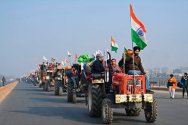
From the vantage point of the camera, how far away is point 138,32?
47.8ft

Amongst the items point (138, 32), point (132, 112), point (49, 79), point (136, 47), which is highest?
point (138, 32)

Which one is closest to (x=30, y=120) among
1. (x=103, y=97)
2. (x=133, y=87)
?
(x=103, y=97)

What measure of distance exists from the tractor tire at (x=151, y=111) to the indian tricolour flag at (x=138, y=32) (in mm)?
1807

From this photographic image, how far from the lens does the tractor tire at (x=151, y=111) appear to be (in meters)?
13.8

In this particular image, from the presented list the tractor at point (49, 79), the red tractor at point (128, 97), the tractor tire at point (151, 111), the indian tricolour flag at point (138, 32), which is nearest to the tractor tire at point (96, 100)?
the red tractor at point (128, 97)

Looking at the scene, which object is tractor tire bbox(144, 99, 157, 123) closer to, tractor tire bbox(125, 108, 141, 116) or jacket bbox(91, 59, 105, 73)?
tractor tire bbox(125, 108, 141, 116)

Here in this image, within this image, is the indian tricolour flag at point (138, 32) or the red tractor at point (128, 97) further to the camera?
the indian tricolour flag at point (138, 32)

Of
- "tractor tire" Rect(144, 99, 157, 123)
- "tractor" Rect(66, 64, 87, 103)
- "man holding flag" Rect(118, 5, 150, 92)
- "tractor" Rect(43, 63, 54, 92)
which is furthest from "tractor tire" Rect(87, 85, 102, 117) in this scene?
"tractor" Rect(43, 63, 54, 92)

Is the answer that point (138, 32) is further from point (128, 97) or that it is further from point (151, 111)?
point (151, 111)

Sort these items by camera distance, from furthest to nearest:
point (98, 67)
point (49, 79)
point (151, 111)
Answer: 1. point (49, 79)
2. point (98, 67)
3. point (151, 111)

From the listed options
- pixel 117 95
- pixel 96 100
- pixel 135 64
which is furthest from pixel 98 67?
pixel 117 95

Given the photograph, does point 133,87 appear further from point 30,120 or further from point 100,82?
point 30,120

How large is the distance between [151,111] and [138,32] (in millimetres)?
2555

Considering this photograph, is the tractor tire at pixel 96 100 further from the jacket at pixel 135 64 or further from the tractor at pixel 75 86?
the tractor at pixel 75 86
